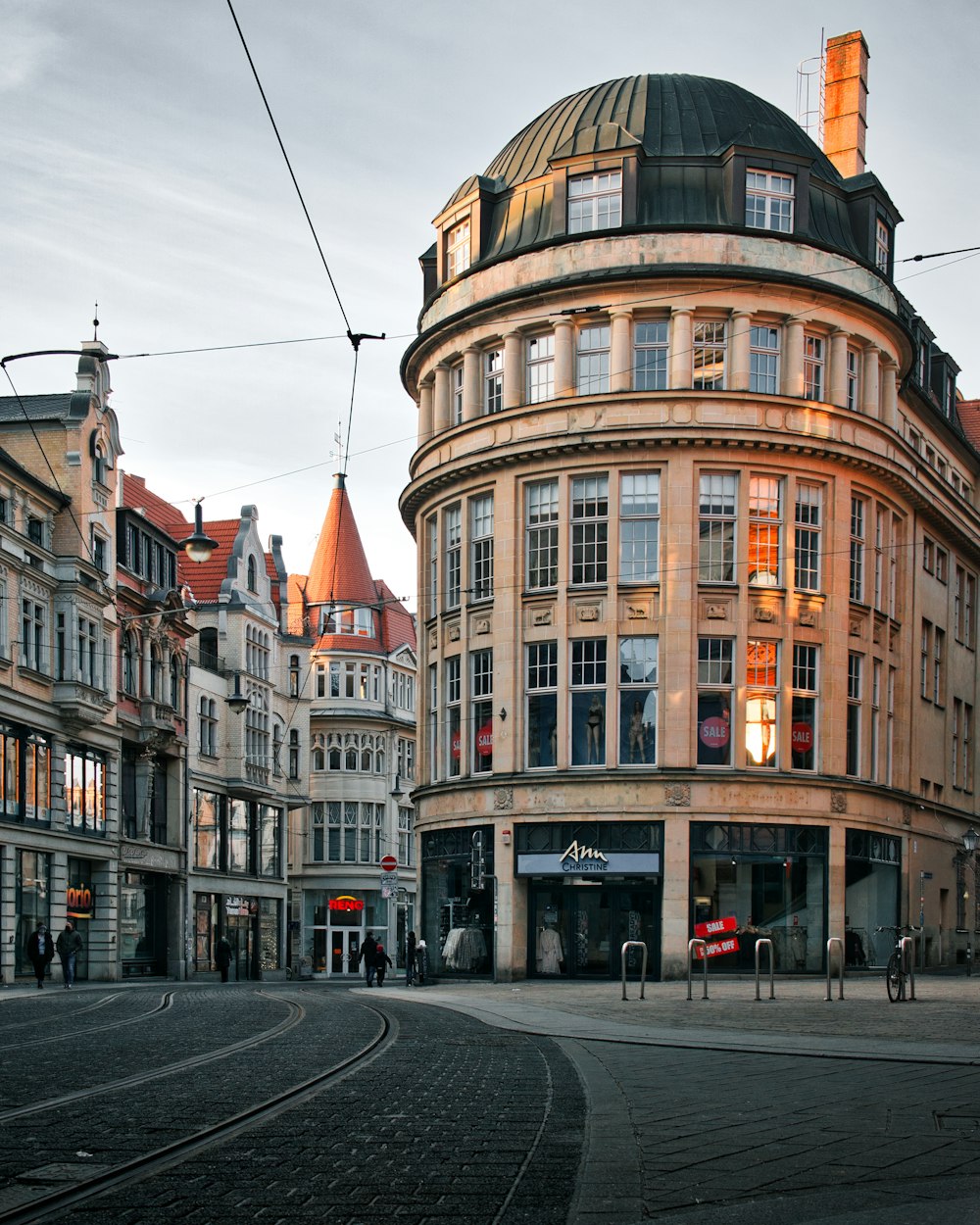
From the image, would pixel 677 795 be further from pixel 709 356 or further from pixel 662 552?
pixel 709 356

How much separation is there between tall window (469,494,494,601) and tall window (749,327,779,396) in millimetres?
7724

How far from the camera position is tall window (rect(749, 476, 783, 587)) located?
42.0 metres

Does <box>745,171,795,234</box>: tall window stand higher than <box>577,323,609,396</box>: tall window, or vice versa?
<box>745,171,795,234</box>: tall window

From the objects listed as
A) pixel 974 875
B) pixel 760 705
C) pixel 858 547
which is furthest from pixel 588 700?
pixel 974 875

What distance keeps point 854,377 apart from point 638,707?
37.2ft

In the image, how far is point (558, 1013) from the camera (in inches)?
983

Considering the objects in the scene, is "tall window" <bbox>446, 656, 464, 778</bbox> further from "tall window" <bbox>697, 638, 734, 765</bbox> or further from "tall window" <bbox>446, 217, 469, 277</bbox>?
"tall window" <bbox>446, 217, 469, 277</bbox>

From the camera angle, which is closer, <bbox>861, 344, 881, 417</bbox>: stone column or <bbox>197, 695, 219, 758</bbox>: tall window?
<bbox>861, 344, 881, 417</bbox>: stone column

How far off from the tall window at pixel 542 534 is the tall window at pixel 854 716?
846 centimetres

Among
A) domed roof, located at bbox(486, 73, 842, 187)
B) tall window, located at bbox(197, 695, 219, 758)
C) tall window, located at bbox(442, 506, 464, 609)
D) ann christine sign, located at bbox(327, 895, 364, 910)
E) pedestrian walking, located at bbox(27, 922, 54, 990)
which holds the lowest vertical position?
ann christine sign, located at bbox(327, 895, 364, 910)

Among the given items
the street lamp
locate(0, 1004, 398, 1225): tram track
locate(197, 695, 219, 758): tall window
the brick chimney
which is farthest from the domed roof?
locate(0, 1004, 398, 1225): tram track

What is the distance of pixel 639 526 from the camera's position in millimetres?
42000

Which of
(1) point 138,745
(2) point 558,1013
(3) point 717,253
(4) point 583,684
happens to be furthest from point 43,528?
(2) point 558,1013

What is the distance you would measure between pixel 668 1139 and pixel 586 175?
3676 centimetres
